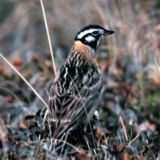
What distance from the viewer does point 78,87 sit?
730cm

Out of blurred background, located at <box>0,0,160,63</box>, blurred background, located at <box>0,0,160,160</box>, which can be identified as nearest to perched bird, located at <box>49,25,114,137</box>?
blurred background, located at <box>0,0,160,160</box>

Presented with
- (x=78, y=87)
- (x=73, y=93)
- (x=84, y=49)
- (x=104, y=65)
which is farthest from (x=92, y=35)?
(x=104, y=65)

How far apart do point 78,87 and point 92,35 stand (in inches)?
28.3

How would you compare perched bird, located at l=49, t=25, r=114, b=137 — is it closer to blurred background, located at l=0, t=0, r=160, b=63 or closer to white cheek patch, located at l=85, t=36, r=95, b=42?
white cheek patch, located at l=85, t=36, r=95, b=42

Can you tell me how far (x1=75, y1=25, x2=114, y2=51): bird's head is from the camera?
775cm

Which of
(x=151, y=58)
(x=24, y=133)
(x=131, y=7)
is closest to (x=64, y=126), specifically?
(x=24, y=133)

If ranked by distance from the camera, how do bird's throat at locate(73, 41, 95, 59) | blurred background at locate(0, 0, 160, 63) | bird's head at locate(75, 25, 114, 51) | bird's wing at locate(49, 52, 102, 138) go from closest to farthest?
bird's wing at locate(49, 52, 102, 138) → bird's head at locate(75, 25, 114, 51) → bird's throat at locate(73, 41, 95, 59) → blurred background at locate(0, 0, 160, 63)

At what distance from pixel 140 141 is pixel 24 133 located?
92cm

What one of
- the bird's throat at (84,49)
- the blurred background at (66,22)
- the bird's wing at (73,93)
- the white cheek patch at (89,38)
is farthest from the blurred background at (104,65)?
the white cheek patch at (89,38)

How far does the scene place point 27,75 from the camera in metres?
9.10

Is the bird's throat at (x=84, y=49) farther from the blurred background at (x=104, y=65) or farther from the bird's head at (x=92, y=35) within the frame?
the blurred background at (x=104, y=65)

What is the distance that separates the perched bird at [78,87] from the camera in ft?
22.8

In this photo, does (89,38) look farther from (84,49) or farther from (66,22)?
(66,22)

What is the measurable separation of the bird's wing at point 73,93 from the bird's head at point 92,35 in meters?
0.25
